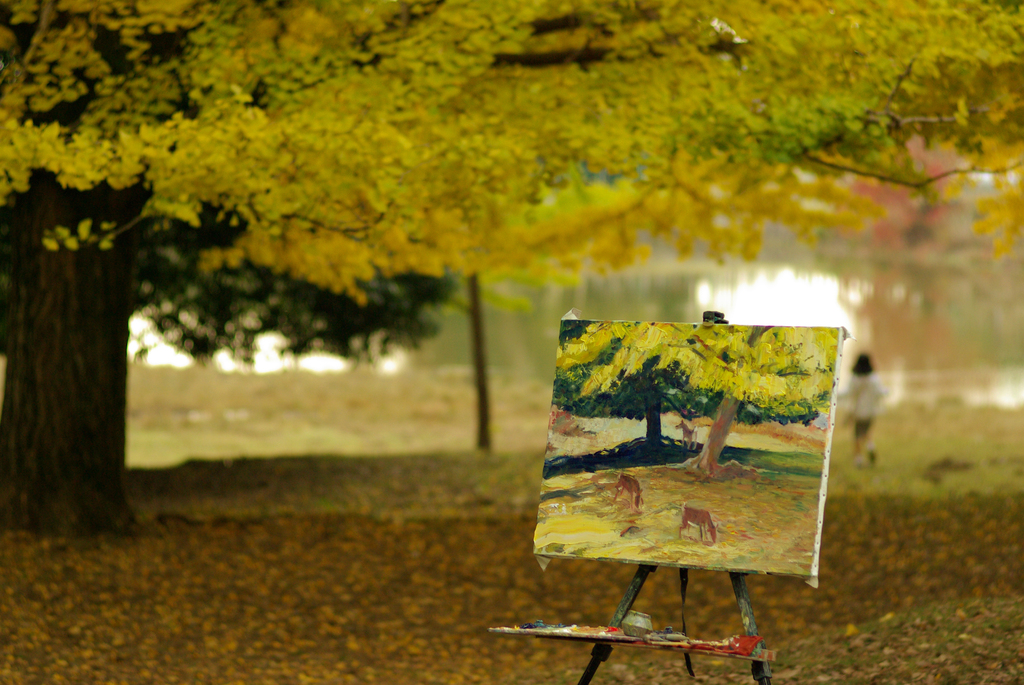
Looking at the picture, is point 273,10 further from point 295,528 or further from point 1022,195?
point 1022,195

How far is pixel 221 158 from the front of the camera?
6168 mm

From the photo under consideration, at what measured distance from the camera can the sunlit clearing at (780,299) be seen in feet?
112

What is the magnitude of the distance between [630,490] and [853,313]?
3782 centimetres

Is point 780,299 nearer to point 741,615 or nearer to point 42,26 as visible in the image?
point 42,26

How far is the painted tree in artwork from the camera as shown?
4.34m

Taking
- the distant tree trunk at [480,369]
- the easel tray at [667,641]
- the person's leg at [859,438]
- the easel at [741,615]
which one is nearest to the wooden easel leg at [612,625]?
the easel at [741,615]

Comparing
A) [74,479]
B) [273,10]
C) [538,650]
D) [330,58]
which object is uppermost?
[273,10]

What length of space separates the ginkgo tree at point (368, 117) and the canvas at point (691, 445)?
249cm

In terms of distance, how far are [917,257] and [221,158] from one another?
56.0m

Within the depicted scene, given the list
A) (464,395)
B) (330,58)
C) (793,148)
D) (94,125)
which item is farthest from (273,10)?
(464,395)

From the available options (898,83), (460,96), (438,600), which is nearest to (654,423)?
(898,83)

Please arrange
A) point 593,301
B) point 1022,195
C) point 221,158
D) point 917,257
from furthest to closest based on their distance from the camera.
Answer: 1. point 917,257
2. point 593,301
3. point 1022,195
4. point 221,158

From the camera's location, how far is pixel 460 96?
7832 millimetres

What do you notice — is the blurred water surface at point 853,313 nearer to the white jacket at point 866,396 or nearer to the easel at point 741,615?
the white jacket at point 866,396
